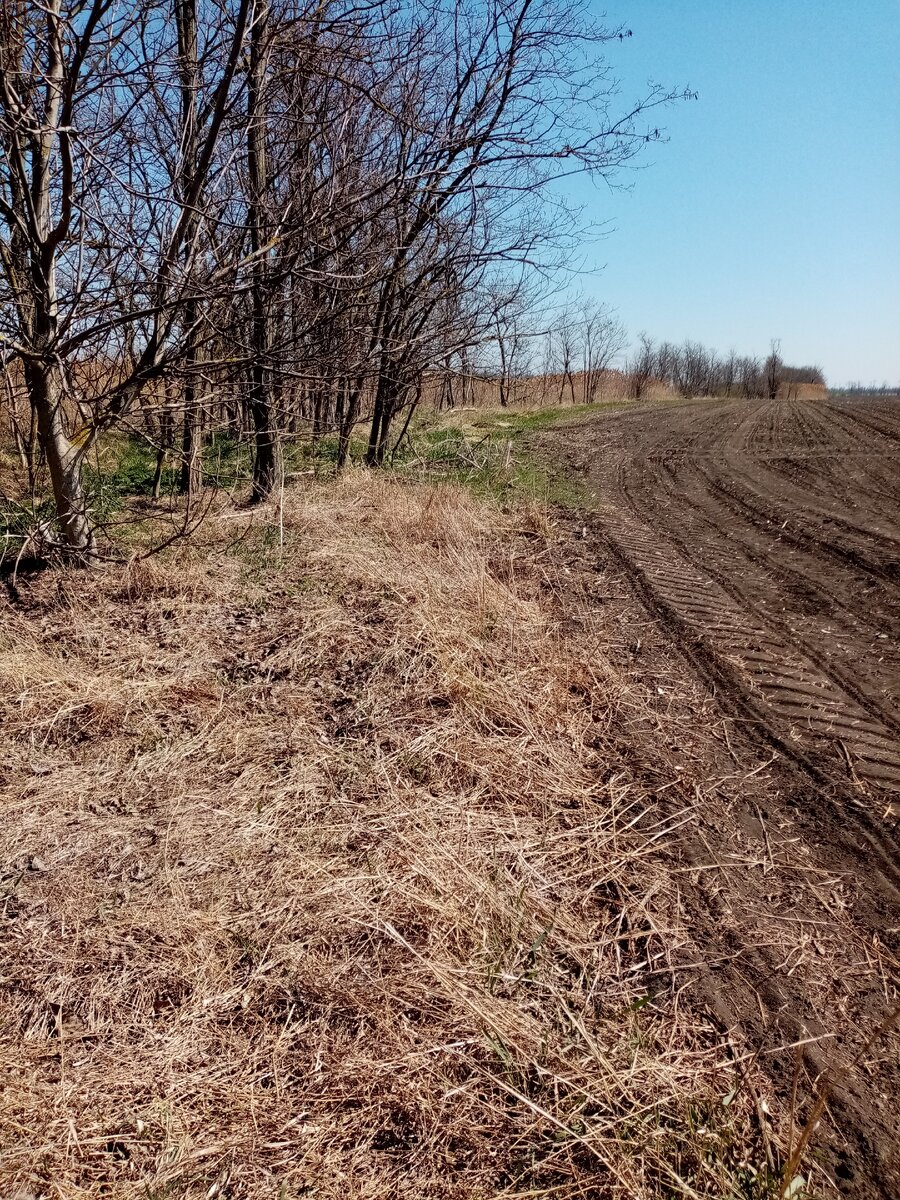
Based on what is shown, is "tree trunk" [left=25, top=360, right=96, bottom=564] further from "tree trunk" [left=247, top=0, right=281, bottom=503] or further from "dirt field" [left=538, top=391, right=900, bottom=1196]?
"dirt field" [left=538, top=391, right=900, bottom=1196]

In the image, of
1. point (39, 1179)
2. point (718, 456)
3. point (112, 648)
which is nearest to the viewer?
point (39, 1179)

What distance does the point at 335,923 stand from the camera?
2348 millimetres

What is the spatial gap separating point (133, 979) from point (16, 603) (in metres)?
3.17

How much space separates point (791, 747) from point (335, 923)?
7.52 ft

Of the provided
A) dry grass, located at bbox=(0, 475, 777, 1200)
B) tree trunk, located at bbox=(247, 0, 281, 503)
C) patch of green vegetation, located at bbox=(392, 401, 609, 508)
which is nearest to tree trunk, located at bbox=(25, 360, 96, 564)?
dry grass, located at bbox=(0, 475, 777, 1200)

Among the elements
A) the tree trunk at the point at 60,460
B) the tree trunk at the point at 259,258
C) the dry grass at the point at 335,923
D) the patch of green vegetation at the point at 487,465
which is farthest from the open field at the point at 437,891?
the patch of green vegetation at the point at 487,465

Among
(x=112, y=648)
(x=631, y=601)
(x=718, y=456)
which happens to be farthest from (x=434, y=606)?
(x=718, y=456)

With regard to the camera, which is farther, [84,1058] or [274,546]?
[274,546]

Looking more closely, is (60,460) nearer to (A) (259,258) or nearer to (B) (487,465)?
(A) (259,258)

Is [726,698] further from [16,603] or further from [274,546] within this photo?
[16,603]

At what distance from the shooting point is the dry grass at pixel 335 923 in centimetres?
173

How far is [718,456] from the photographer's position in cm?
1132

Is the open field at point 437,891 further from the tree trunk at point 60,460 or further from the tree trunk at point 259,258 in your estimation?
the tree trunk at point 259,258

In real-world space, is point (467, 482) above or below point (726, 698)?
above
